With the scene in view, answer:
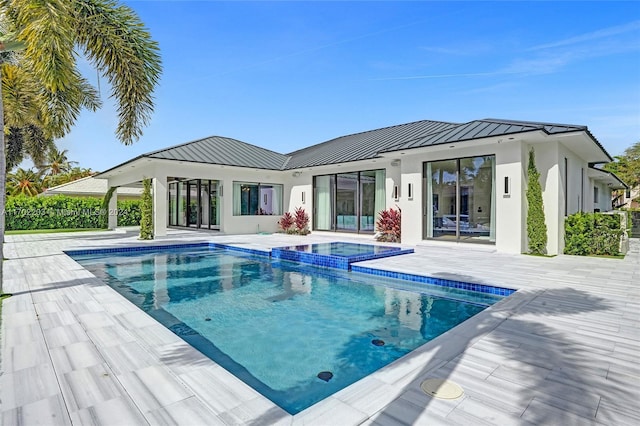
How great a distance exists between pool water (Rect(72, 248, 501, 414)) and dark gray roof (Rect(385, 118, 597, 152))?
5.28m

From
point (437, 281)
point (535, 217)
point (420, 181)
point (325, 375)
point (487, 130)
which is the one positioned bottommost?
point (325, 375)

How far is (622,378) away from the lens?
112 inches

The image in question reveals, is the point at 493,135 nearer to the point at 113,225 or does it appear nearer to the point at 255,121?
the point at 255,121

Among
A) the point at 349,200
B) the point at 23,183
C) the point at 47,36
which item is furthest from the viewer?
the point at 23,183

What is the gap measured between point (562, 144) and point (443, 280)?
279 inches

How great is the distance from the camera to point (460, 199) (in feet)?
37.1

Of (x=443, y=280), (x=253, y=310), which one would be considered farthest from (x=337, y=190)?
(x=253, y=310)

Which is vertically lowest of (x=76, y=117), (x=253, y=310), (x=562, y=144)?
(x=253, y=310)

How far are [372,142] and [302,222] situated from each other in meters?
5.16

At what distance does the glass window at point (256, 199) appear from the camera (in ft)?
57.3

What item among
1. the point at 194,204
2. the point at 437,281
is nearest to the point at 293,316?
the point at 437,281

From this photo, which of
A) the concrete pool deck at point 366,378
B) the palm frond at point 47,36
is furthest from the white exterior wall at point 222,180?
the concrete pool deck at point 366,378

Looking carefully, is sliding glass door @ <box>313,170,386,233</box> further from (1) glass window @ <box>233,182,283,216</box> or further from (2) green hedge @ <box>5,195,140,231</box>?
(2) green hedge @ <box>5,195,140,231</box>

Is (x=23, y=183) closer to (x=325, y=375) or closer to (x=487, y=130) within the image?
(x=487, y=130)
